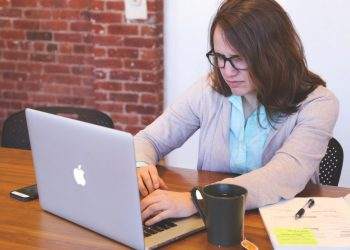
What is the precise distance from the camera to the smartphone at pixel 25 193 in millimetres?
1647

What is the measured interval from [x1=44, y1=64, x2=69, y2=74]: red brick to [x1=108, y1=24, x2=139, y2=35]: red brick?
0.54 meters

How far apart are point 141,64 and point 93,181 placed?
220 cm

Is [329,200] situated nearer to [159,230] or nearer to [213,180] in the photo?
[213,180]

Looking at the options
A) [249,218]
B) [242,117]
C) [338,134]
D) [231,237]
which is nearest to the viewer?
[231,237]

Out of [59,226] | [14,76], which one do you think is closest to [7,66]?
[14,76]

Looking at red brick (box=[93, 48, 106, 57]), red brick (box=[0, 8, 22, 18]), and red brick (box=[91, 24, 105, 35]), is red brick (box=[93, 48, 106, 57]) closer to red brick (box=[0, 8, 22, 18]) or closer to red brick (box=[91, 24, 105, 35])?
red brick (box=[91, 24, 105, 35])

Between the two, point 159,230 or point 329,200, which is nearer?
point 159,230

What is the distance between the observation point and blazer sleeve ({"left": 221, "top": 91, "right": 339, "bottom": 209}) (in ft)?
5.13

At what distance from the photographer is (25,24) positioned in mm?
3863

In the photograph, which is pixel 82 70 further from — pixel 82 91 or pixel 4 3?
pixel 4 3

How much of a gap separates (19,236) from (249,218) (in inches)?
23.5

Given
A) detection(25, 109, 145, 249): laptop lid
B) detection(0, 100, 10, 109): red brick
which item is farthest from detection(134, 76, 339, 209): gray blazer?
detection(0, 100, 10, 109): red brick

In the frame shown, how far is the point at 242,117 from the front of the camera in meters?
1.89

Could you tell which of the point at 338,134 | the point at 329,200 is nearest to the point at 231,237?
the point at 329,200
